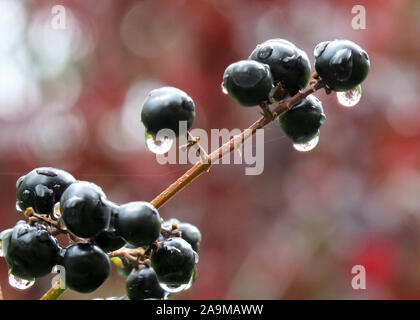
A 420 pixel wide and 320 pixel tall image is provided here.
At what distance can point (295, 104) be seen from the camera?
115 centimetres

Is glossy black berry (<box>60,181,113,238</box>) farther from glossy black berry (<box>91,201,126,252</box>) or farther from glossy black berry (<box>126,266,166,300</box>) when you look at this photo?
glossy black berry (<box>126,266,166,300</box>)

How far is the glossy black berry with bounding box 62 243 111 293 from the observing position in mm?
928

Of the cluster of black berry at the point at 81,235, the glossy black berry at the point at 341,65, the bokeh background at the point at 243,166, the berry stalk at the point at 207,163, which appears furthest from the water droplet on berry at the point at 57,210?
the bokeh background at the point at 243,166

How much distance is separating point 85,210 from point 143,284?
13.4 inches

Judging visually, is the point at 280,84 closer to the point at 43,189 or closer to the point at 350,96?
the point at 350,96

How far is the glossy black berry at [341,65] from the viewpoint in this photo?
1111 millimetres

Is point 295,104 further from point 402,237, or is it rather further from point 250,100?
point 402,237

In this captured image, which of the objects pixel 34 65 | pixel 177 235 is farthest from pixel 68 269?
pixel 34 65

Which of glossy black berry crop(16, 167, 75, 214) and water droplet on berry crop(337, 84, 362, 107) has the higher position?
water droplet on berry crop(337, 84, 362, 107)

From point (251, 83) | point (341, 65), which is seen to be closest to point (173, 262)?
point (251, 83)

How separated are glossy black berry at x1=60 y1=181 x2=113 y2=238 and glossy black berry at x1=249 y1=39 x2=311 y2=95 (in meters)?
0.48

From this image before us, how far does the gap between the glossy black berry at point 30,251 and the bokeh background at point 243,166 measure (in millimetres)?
2581

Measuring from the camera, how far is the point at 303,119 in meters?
1.16

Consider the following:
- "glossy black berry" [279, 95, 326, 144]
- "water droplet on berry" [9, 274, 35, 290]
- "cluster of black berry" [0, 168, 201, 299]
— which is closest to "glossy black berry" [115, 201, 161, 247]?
"cluster of black berry" [0, 168, 201, 299]
